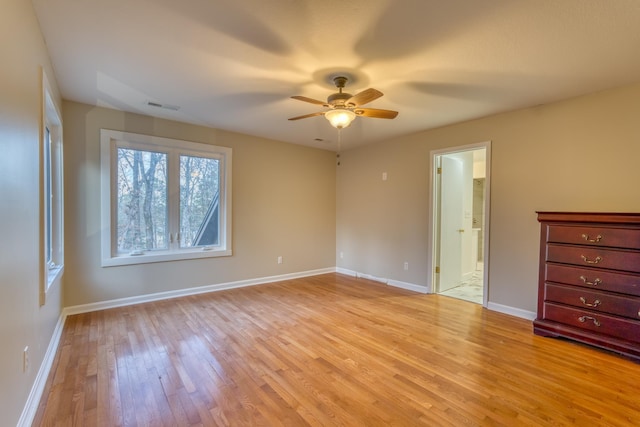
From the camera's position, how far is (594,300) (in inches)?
104

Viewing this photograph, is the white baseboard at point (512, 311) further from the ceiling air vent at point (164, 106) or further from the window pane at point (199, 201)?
the ceiling air vent at point (164, 106)

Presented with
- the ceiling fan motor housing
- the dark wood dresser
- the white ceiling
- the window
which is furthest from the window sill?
the dark wood dresser

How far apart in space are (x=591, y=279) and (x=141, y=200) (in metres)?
4.95

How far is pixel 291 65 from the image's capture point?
8.10ft

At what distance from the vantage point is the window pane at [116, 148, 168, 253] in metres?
3.74

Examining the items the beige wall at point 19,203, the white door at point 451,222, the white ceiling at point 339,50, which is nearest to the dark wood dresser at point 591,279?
the white ceiling at point 339,50

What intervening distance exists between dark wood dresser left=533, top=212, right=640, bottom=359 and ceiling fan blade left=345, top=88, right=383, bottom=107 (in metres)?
2.03

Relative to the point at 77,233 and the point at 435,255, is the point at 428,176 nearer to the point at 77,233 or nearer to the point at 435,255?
the point at 435,255

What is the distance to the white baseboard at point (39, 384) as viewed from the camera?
1.64 meters

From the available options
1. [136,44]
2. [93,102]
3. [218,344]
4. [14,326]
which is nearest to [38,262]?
[14,326]

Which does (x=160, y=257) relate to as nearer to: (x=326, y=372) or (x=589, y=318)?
(x=326, y=372)

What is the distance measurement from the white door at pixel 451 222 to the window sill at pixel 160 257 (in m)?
3.23

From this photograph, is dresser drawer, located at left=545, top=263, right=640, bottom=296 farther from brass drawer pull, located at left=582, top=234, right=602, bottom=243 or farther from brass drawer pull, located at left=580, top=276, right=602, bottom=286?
brass drawer pull, located at left=582, top=234, right=602, bottom=243

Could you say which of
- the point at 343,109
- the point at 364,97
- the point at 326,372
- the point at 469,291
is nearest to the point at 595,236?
the point at 469,291
